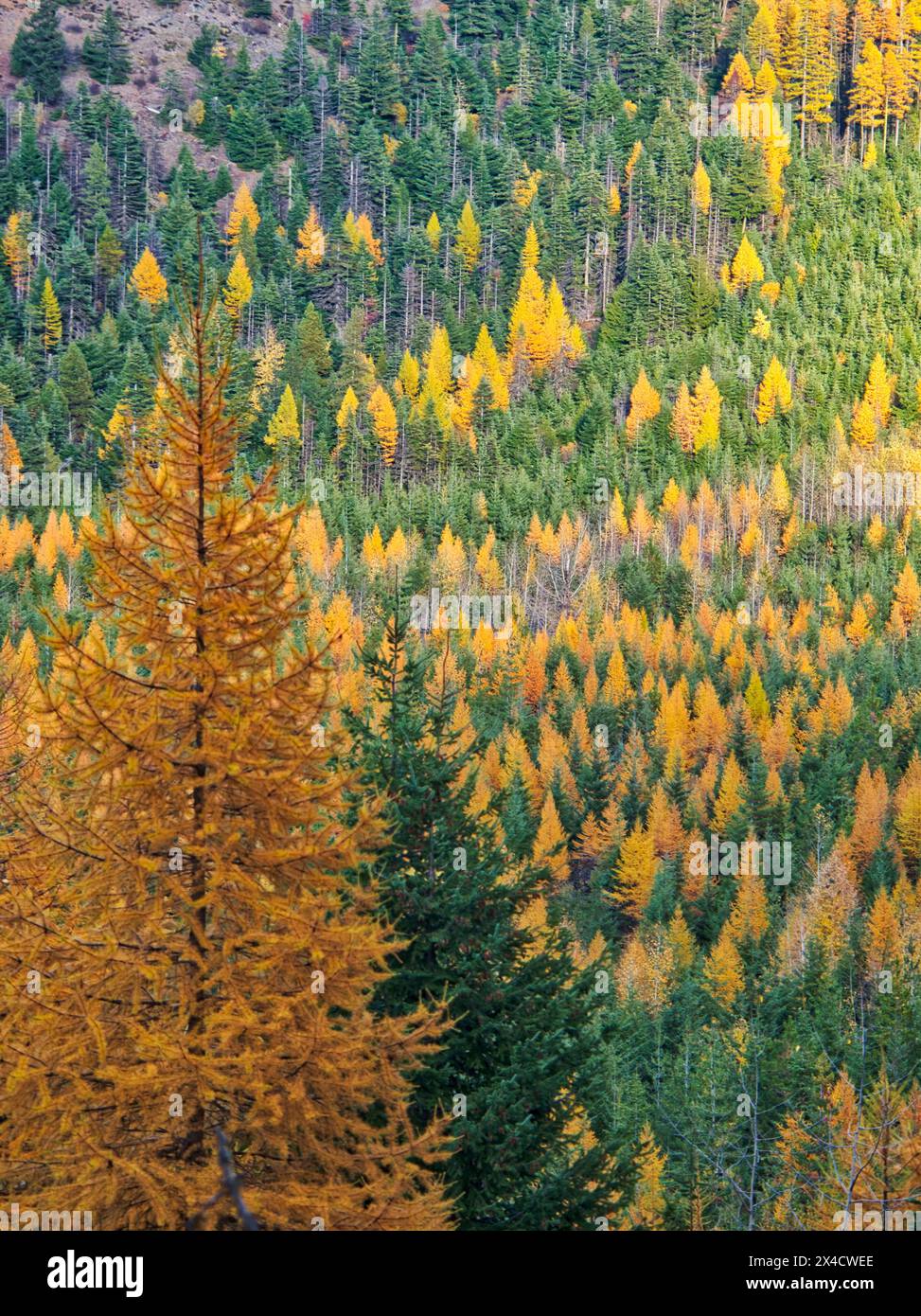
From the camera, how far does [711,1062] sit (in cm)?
4281

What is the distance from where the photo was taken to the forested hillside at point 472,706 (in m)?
12.8

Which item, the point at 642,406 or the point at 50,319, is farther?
the point at 50,319

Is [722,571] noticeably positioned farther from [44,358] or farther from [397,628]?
[397,628]

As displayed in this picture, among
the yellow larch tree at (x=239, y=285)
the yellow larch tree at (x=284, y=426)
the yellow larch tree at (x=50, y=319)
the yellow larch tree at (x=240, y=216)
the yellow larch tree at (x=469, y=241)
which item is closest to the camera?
the yellow larch tree at (x=284, y=426)

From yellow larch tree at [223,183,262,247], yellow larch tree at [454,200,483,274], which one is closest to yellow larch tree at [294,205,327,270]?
yellow larch tree at [223,183,262,247]

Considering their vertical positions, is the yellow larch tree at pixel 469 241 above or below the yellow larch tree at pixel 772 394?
above

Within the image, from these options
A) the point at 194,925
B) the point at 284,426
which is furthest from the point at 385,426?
the point at 194,925

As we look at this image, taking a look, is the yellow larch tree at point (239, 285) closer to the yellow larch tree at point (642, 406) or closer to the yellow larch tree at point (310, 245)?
the yellow larch tree at point (310, 245)

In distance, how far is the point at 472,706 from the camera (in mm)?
102750


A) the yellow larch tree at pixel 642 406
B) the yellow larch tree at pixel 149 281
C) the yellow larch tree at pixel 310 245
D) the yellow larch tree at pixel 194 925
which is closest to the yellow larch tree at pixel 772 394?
the yellow larch tree at pixel 642 406

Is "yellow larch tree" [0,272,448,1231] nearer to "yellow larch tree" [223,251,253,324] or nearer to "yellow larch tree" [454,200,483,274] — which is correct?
"yellow larch tree" [223,251,253,324]

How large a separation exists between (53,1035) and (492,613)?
379 ft

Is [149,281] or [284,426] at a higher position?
[149,281]

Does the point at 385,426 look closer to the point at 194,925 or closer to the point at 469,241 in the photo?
the point at 469,241
